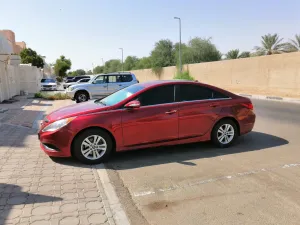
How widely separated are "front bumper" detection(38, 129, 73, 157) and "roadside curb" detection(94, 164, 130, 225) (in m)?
0.64

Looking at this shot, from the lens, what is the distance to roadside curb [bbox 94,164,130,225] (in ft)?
10.8

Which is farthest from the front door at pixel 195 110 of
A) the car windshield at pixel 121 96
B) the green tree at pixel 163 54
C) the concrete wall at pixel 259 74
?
the green tree at pixel 163 54

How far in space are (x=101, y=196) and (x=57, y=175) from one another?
3.68 feet

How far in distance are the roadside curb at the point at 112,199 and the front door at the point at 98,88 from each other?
450 inches

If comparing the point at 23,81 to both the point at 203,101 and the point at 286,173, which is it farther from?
the point at 286,173

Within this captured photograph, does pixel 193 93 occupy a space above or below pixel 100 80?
below

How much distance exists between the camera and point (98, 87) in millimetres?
16047

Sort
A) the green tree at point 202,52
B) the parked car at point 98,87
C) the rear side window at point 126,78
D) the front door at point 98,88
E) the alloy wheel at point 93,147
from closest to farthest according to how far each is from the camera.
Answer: the alloy wheel at point 93,147
the parked car at point 98,87
the front door at point 98,88
the rear side window at point 126,78
the green tree at point 202,52

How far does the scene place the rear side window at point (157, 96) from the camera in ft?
18.1

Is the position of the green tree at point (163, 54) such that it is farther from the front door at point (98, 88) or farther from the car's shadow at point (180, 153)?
the car's shadow at point (180, 153)

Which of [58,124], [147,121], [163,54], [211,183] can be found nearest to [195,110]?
[147,121]

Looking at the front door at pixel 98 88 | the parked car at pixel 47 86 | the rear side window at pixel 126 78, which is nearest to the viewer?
the front door at pixel 98 88

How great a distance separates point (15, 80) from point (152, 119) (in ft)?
59.8

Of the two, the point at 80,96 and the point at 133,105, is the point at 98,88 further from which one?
the point at 133,105
